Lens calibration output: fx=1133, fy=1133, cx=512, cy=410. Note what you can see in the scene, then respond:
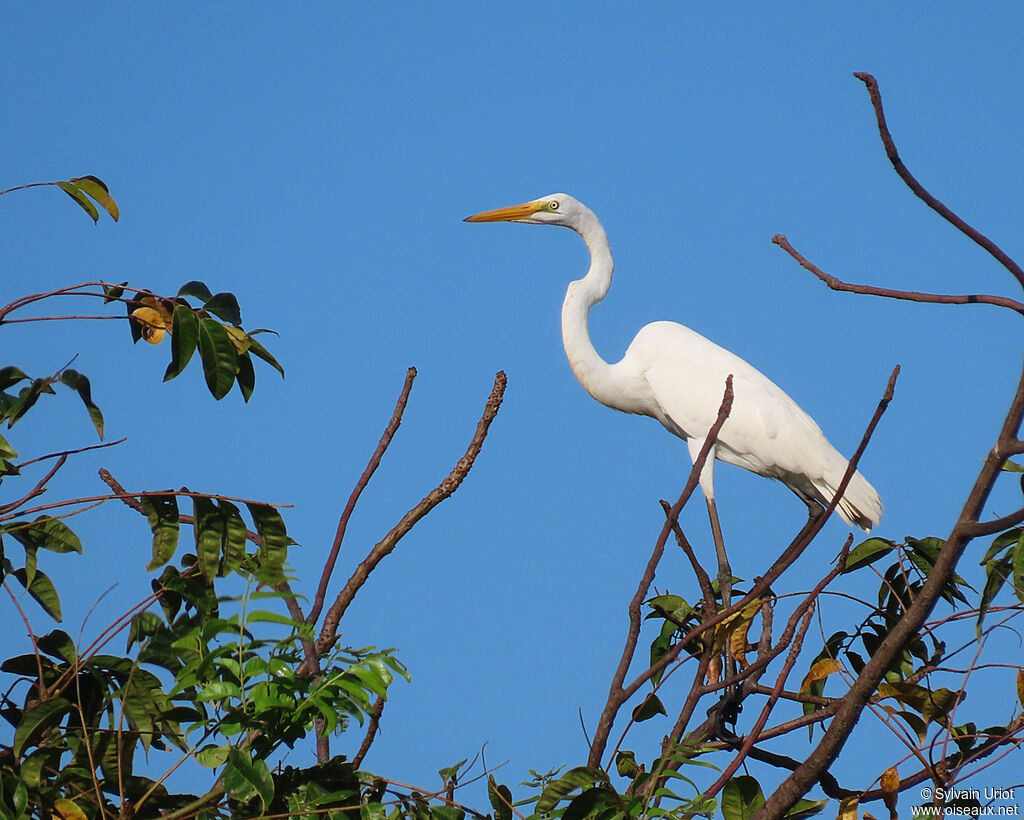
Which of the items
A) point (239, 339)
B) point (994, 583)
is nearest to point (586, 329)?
point (994, 583)

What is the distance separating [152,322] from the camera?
8.45 feet

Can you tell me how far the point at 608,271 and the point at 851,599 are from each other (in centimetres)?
381

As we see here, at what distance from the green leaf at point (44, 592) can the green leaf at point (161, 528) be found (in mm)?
231

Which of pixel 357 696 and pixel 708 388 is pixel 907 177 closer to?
pixel 357 696

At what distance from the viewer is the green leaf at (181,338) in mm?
2424

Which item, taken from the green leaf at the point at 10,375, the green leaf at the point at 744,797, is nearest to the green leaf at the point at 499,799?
the green leaf at the point at 744,797

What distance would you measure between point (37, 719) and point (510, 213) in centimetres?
534

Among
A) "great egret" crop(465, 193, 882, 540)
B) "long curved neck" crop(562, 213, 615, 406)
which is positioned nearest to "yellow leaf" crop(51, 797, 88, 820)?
"great egret" crop(465, 193, 882, 540)

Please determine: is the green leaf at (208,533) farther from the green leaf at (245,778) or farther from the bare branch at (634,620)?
the bare branch at (634,620)

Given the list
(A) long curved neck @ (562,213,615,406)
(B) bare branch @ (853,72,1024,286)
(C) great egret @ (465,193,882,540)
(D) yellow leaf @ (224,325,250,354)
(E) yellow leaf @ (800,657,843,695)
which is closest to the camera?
(B) bare branch @ (853,72,1024,286)

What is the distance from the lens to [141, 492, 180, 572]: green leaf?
8.13 feet

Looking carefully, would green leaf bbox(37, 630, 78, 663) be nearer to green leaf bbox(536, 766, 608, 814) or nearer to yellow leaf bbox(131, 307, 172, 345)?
yellow leaf bbox(131, 307, 172, 345)

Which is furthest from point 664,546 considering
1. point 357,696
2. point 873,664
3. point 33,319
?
point 33,319

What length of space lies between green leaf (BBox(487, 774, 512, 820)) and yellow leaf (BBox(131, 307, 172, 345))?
4.10 feet
